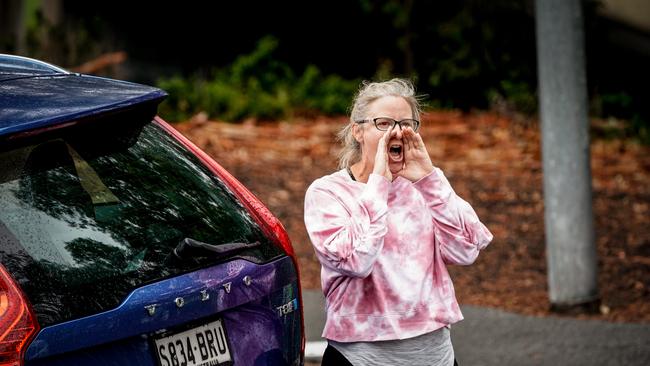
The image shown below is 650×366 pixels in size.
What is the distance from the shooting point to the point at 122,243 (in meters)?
3.42

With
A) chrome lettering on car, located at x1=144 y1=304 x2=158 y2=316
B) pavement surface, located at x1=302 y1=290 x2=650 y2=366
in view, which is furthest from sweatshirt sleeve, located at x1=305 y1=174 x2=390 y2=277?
pavement surface, located at x1=302 y1=290 x2=650 y2=366

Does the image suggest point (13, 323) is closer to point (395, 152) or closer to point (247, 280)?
point (247, 280)

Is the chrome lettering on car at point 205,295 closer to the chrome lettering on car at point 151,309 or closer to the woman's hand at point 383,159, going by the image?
the chrome lettering on car at point 151,309

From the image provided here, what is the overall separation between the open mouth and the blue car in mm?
479

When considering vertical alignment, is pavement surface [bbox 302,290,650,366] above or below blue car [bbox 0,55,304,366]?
below

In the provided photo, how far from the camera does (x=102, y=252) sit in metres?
3.36

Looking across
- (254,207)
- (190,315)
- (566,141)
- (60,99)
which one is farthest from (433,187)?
(566,141)

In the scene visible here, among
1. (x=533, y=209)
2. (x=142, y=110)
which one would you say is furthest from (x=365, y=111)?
(x=533, y=209)

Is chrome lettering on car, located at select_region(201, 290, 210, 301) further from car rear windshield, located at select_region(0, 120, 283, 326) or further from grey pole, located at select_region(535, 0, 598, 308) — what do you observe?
grey pole, located at select_region(535, 0, 598, 308)

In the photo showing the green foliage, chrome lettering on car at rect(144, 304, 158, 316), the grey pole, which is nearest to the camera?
chrome lettering on car at rect(144, 304, 158, 316)

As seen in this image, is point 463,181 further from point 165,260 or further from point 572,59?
point 165,260

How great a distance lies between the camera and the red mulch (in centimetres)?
839

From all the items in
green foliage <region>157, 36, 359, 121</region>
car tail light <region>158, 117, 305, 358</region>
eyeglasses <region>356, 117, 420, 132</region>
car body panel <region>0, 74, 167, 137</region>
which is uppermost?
green foliage <region>157, 36, 359, 121</region>

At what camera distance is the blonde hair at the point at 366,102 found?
13.0 feet
